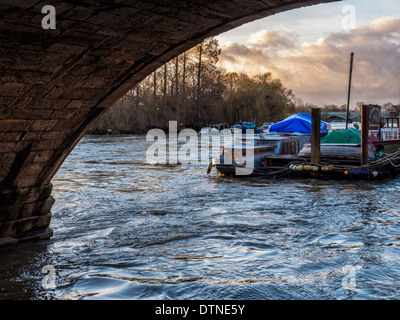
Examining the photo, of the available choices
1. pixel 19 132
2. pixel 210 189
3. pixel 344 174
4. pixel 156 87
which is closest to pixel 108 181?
pixel 210 189

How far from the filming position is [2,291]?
6.35m

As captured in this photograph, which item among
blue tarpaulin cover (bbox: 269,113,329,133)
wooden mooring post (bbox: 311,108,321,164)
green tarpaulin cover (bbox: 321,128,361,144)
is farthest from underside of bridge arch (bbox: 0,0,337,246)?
blue tarpaulin cover (bbox: 269,113,329,133)

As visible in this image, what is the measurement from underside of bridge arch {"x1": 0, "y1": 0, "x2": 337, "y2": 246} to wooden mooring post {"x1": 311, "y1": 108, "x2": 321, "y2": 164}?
Result: 1110 centimetres

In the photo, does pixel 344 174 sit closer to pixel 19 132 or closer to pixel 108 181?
pixel 108 181

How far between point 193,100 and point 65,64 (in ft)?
180

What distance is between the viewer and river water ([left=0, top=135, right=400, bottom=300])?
660cm

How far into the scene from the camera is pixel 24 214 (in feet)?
26.0

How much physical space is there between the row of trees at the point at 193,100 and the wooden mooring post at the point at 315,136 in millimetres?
35787

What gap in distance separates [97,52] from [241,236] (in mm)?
5108

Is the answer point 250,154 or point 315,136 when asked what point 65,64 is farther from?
point 250,154

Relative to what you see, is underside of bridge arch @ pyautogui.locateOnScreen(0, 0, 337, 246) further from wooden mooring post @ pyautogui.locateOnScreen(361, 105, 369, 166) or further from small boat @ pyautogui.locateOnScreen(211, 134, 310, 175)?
wooden mooring post @ pyautogui.locateOnScreen(361, 105, 369, 166)

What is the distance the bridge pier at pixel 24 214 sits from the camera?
299 inches

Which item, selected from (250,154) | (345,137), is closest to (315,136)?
(250,154)

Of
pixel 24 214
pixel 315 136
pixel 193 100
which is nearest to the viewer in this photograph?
pixel 24 214
